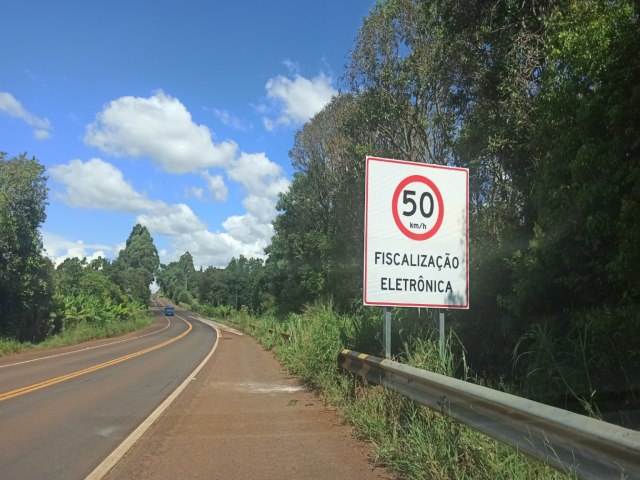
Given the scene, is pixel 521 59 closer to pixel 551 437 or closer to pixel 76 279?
pixel 551 437

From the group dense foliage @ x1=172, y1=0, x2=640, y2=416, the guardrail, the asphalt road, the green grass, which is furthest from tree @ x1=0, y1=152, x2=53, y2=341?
the guardrail

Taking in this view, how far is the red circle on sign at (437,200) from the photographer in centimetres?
707

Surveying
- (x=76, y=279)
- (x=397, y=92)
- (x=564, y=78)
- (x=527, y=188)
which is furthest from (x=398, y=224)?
(x=76, y=279)

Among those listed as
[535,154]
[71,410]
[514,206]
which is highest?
[535,154]

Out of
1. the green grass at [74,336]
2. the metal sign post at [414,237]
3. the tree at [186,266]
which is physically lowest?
Answer: the green grass at [74,336]

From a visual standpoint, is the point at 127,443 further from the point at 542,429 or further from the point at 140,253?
the point at 140,253

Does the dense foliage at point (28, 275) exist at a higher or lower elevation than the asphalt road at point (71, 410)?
higher

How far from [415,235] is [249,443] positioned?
11.1ft

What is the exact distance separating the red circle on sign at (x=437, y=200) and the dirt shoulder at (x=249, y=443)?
268 centimetres

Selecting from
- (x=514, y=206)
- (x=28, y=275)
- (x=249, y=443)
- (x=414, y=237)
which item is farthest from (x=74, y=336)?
(x=414, y=237)

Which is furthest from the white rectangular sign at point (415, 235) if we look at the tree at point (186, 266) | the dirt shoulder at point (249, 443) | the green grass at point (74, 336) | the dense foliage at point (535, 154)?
the tree at point (186, 266)

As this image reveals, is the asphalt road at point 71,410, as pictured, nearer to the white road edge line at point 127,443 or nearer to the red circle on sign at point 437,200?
the white road edge line at point 127,443

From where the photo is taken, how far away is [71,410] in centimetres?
966

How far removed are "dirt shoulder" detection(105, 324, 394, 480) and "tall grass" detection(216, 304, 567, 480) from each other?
0.27 meters
